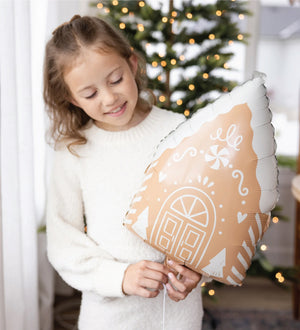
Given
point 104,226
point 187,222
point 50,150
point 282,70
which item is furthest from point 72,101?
point 282,70

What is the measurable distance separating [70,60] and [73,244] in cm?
41

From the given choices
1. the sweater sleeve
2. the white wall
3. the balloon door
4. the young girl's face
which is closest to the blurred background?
the white wall

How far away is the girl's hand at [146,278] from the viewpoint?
2.58 ft

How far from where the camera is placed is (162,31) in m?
1.63

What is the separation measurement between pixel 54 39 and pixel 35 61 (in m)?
0.68

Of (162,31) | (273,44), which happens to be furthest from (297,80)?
(162,31)

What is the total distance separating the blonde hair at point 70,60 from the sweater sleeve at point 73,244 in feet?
0.24

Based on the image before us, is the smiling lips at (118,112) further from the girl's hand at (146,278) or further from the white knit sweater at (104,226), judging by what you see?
the girl's hand at (146,278)

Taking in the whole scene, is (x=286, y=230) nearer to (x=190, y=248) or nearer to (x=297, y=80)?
(x=297, y=80)

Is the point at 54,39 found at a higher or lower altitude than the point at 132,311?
higher

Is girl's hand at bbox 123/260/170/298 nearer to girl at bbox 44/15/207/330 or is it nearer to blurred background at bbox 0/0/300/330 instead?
girl at bbox 44/15/207/330

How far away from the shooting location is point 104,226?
880mm

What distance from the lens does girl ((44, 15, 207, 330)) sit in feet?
2.68

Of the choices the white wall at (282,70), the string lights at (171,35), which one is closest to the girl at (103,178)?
the string lights at (171,35)
